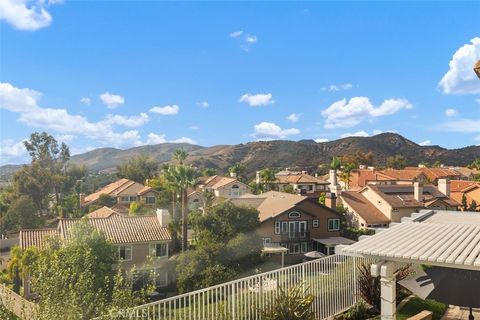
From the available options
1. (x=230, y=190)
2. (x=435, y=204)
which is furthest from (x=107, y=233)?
(x=230, y=190)

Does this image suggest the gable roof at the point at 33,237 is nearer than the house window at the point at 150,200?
Yes

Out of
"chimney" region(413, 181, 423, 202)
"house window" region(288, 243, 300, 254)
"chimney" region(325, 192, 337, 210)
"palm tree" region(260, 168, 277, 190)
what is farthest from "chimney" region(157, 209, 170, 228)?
"palm tree" region(260, 168, 277, 190)

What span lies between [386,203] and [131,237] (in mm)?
28632

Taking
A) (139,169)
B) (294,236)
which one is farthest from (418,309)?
(139,169)

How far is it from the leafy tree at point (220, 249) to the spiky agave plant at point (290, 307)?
17.2 m

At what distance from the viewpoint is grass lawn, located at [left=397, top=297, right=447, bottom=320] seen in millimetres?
10959

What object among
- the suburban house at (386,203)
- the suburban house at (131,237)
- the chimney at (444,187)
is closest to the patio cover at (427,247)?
the suburban house at (131,237)

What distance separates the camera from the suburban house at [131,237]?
97.8 feet

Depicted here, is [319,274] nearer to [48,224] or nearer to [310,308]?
[310,308]

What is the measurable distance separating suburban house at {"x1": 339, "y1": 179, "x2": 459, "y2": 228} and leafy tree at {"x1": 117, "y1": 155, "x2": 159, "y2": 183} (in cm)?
6365

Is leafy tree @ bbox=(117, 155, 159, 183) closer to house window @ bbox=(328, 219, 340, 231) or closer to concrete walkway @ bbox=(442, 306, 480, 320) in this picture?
house window @ bbox=(328, 219, 340, 231)

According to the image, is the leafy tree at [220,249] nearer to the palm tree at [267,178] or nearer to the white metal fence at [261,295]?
the white metal fence at [261,295]

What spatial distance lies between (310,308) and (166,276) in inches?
920

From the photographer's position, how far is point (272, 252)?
33.6 m
